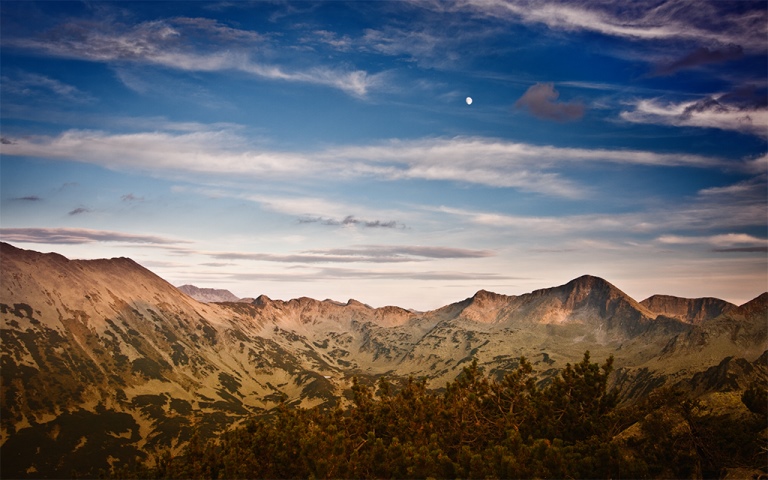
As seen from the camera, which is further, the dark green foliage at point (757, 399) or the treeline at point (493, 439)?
the dark green foliage at point (757, 399)

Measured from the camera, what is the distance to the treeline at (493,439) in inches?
1213

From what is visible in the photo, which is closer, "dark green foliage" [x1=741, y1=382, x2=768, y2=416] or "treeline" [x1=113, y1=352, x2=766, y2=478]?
"treeline" [x1=113, y1=352, x2=766, y2=478]

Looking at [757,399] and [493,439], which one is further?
[493,439]

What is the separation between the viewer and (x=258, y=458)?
41375mm

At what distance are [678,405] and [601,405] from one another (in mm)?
6274

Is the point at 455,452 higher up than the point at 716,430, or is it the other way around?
the point at 716,430

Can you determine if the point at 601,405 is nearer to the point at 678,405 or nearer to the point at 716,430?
the point at 678,405

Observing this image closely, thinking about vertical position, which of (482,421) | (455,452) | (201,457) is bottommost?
(201,457)

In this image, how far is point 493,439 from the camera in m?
40.0

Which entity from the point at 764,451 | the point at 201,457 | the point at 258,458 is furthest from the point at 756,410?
the point at 201,457

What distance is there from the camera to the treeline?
30.8 m

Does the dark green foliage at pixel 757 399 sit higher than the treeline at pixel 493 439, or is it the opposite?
the dark green foliage at pixel 757 399

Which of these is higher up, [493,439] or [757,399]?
[757,399]

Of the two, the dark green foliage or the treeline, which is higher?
the dark green foliage
